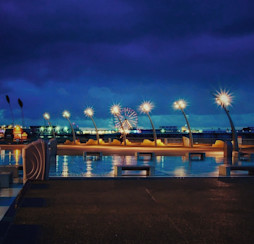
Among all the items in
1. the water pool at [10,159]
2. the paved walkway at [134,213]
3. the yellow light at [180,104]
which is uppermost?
the yellow light at [180,104]

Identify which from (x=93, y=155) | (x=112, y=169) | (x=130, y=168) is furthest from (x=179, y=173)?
(x=93, y=155)

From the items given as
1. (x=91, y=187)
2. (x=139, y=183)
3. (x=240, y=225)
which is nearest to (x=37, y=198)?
(x=91, y=187)

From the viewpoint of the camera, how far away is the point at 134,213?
6.89 meters

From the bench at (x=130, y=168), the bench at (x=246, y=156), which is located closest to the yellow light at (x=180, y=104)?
the bench at (x=246, y=156)

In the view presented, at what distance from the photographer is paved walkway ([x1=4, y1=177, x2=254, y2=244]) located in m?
5.41

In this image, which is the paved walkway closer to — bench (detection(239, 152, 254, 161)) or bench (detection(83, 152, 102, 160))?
bench (detection(83, 152, 102, 160))

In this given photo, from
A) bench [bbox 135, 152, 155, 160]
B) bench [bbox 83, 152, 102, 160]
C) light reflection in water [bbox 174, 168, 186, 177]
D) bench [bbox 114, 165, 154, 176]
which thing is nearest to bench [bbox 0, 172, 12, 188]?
bench [bbox 114, 165, 154, 176]

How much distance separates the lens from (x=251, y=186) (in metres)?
10.5

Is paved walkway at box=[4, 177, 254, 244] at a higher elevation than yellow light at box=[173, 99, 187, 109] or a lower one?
lower

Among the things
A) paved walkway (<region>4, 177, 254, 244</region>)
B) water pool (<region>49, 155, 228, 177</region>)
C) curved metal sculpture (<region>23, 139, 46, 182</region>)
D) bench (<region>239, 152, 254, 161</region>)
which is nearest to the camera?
paved walkway (<region>4, 177, 254, 244</region>)

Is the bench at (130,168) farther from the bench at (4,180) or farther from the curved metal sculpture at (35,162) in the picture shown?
the bench at (4,180)

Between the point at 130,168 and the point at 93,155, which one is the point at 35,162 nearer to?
the point at 130,168

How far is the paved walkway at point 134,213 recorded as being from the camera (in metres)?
5.41

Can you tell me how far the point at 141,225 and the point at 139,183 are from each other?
4820 mm
